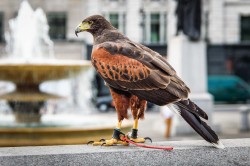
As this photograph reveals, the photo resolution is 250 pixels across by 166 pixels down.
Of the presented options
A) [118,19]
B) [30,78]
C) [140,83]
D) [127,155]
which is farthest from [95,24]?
[118,19]

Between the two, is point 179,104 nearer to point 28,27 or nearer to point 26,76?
point 26,76

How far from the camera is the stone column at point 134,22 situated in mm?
36656

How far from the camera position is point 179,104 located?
3643mm

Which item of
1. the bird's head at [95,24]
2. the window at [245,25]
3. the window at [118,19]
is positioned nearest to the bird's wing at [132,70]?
the bird's head at [95,24]

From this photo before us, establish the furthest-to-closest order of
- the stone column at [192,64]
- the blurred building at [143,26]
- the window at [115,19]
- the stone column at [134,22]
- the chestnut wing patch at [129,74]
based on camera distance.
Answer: the window at [115,19] < the stone column at [134,22] < the blurred building at [143,26] < the stone column at [192,64] < the chestnut wing patch at [129,74]

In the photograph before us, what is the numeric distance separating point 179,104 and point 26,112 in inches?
304

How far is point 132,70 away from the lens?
370 cm

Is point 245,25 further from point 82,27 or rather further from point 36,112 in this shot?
point 82,27

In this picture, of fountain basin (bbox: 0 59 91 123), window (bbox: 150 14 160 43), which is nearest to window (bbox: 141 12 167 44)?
window (bbox: 150 14 160 43)

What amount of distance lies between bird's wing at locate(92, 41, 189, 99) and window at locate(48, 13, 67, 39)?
33485mm

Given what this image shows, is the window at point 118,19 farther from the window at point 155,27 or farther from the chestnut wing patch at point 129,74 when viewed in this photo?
the chestnut wing patch at point 129,74

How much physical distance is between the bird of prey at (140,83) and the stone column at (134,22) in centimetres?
3294

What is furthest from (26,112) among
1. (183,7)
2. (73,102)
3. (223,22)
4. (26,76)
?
(223,22)

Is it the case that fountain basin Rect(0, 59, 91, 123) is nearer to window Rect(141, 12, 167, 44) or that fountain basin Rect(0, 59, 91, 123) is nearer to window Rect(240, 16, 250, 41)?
window Rect(141, 12, 167, 44)
